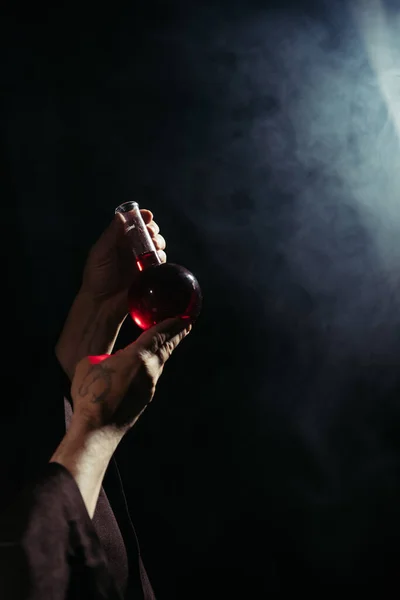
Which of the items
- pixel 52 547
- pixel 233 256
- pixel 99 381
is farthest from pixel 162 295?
pixel 233 256

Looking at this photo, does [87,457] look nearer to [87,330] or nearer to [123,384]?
[123,384]

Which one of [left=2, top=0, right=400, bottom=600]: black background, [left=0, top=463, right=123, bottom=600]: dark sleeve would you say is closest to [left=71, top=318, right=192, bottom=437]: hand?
[left=0, top=463, right=123, bottom=600]: dark sleeve

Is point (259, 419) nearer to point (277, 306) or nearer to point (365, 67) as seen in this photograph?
point (277, 306)

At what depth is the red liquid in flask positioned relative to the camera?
0.99m

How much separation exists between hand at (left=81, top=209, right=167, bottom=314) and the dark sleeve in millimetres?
534

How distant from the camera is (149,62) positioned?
1536 millimetres

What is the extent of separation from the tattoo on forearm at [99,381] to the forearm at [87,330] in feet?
0.88

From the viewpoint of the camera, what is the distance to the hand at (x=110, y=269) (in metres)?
1.24

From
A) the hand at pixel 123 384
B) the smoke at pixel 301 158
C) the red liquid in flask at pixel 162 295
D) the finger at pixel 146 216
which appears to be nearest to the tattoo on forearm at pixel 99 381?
the hand at pixel 123 384

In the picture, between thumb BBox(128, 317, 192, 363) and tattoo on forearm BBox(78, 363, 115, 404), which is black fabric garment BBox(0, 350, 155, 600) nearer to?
tattoo on forearm BBox(78, 363, 115, 404)

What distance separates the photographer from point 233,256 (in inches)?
64.9

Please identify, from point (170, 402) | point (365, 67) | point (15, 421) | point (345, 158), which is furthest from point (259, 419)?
point (365, 67)

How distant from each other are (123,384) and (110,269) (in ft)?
1.37

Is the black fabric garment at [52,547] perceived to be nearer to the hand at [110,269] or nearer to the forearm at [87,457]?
the forearm at [87,457]
